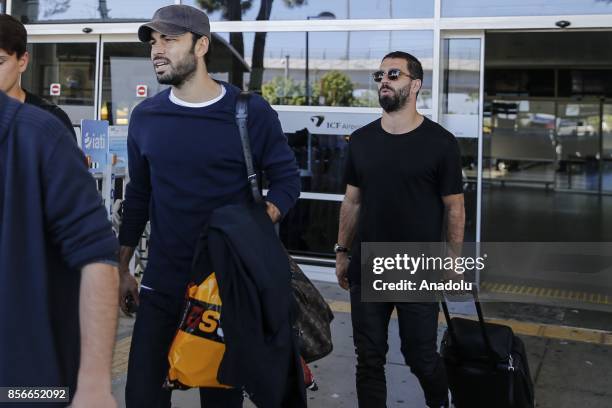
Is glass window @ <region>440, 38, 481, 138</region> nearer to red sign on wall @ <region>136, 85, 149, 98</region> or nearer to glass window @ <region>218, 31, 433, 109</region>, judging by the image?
glass window @ <region>218, 31, 433, 109</region>

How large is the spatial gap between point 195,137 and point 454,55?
4485 mm

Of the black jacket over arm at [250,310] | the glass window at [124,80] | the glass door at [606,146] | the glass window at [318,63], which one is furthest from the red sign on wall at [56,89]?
the glass door at [606,146]

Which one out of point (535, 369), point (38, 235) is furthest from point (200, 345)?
point (535, 369)

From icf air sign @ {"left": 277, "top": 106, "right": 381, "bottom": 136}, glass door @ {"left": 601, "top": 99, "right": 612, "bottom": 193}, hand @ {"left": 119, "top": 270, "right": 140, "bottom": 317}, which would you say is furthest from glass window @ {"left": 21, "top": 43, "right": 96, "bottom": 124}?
glass door @ {"left": 601, "top": 99, "right": 612, "bottom": 193}

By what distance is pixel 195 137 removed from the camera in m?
2.77

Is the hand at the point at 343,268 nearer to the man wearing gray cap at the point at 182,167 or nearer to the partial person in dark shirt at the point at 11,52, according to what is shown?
the man wearing gray cap at the point at 182,167

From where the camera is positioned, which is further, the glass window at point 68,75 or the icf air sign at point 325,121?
the glass window at point 68,75

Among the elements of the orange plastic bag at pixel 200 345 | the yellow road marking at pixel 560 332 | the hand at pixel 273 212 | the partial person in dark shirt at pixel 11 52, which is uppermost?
the partial person in dark shirt at pixel 11 52

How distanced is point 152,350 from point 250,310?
598 millimetres

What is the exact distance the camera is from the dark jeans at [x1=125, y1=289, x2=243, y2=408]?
2.79 m

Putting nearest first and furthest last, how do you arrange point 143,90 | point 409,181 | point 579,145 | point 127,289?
point 127,289, point 409,181, point 143,90, point 579,145

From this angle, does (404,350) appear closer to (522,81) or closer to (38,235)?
(38,235)

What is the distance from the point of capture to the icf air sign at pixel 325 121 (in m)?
6.96

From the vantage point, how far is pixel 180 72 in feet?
9.11
